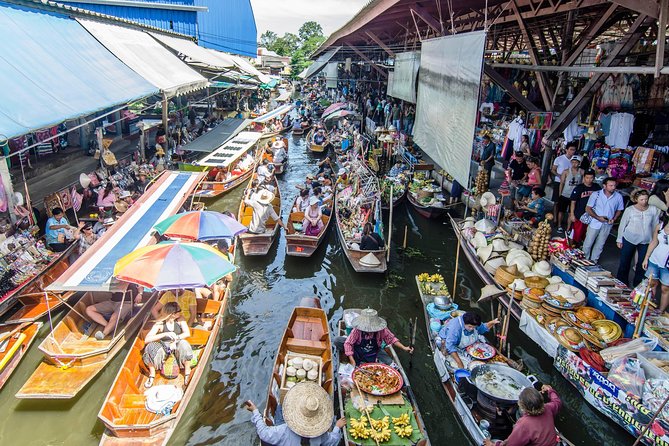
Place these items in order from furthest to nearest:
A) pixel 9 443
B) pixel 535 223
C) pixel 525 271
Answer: pixel 535 223 < pixel 525 271 < pixel 9 443

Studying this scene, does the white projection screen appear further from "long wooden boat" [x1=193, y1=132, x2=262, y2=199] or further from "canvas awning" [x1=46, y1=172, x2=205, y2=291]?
"long wooden boat" [x1=193, y1=132, x2=262, y2=199]

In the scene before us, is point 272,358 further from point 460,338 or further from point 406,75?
point 406,75

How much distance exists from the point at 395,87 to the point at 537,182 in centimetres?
1015

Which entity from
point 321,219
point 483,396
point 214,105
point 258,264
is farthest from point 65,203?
point 214,105

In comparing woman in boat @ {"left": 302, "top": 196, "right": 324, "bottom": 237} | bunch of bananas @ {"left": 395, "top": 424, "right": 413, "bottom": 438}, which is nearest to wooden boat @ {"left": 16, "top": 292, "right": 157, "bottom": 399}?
bunch of bananas @ {"left": 395, "top": 424, "right": 413, "bottom": 438}

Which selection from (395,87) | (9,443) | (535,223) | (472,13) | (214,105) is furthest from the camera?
(214,105)

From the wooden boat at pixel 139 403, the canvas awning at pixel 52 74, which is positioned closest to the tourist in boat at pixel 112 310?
the wooden boat at pixel 139 403

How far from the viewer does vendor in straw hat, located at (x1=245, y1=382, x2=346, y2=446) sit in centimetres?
461

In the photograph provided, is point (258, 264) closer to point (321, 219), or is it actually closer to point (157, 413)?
point (321, 219)

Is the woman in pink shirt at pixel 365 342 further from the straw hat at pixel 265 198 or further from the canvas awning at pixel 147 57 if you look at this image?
the canvas awning at pixel 147 57

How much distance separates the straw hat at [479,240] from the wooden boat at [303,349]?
14.3 feet

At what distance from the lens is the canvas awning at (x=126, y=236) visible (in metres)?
6.74

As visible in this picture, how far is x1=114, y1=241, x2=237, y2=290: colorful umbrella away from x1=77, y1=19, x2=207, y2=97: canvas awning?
7.51 metres

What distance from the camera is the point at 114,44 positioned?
13.5 metres
